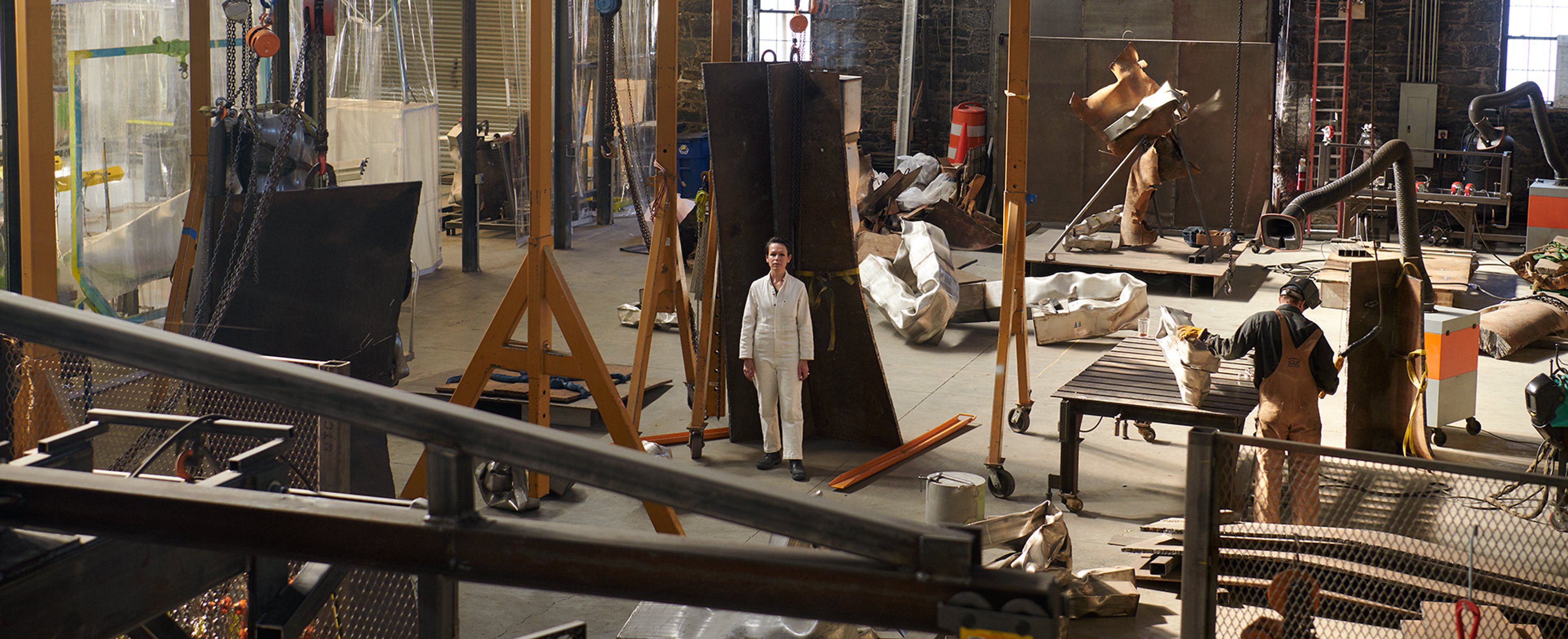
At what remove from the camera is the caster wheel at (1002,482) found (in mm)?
7996

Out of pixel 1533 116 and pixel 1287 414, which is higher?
pixel 1533 116

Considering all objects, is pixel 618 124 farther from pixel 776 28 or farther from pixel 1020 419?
pixel 776 28

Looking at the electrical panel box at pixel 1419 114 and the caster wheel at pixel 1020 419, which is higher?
the electrical panel box at pixel 1419 114

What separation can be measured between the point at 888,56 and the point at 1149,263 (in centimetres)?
857

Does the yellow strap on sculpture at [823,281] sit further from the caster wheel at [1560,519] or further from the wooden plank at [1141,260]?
the wooden plank at [1141,260]

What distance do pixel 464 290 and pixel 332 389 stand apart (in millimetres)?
12589

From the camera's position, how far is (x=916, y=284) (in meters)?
13.0

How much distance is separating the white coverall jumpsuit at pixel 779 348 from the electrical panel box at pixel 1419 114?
13714mm

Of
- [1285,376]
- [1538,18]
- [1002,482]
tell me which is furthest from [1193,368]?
[1538,18]

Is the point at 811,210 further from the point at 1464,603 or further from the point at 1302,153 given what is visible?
the point at 1302,153

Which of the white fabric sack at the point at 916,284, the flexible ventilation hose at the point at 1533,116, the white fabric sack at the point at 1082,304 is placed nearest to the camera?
the white fabric sack at the point at 916,284

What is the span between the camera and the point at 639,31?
61.0 feet

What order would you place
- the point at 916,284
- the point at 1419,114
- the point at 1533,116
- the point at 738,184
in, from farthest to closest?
the point at 1419,114
the point at 1533,116
the point at 916,284
the point at 738,184

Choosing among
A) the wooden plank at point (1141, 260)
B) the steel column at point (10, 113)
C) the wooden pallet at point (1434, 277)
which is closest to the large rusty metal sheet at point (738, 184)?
the steel column at point (10, 113)
